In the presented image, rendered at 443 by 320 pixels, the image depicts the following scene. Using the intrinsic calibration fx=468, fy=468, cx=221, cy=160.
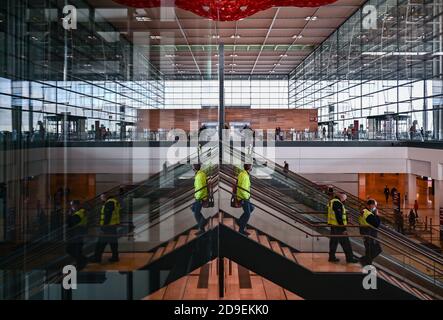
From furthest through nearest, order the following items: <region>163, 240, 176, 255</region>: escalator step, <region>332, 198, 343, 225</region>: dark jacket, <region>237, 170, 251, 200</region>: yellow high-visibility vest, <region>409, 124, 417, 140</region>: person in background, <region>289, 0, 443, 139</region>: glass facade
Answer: <region>409, 124, 417, 140</region>: person in background < <region>289, 0, 443, 139</region>: glass facade < <region>332, 198, 343, 225</region>: dark jacket < <region>237, 170, 251, 200</region>: yellow high-visibility vest < <region>163, 240, 176, 255</region>: escalator step

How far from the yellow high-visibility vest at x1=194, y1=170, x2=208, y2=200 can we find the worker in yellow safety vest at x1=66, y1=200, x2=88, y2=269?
1842 millimetres

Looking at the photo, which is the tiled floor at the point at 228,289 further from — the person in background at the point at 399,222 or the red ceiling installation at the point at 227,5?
the person in background at the point at 399,222

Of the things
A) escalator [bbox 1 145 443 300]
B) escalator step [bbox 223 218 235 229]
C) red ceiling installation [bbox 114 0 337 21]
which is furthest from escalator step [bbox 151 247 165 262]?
red ceiling installation [bbox 114 0 337 21]

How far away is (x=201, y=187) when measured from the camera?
7949 mm

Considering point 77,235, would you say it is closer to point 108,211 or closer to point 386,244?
point 108,211

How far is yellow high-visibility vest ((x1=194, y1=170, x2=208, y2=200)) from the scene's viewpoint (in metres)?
7.70

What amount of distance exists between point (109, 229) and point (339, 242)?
147 inches

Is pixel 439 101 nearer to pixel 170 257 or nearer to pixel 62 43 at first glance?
pixel 62 43

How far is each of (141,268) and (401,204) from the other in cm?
2074

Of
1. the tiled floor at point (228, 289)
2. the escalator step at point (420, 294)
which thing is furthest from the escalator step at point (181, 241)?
the escalator step at point (420, 294)

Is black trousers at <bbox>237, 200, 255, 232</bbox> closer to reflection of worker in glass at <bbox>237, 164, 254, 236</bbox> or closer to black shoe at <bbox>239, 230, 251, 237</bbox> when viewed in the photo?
reflection of worker in glass at <bbox>237, 164, 254, 236</bbox>

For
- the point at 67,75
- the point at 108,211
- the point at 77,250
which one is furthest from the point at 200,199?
the point at 67,75

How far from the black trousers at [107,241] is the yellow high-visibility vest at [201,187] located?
1.63m
